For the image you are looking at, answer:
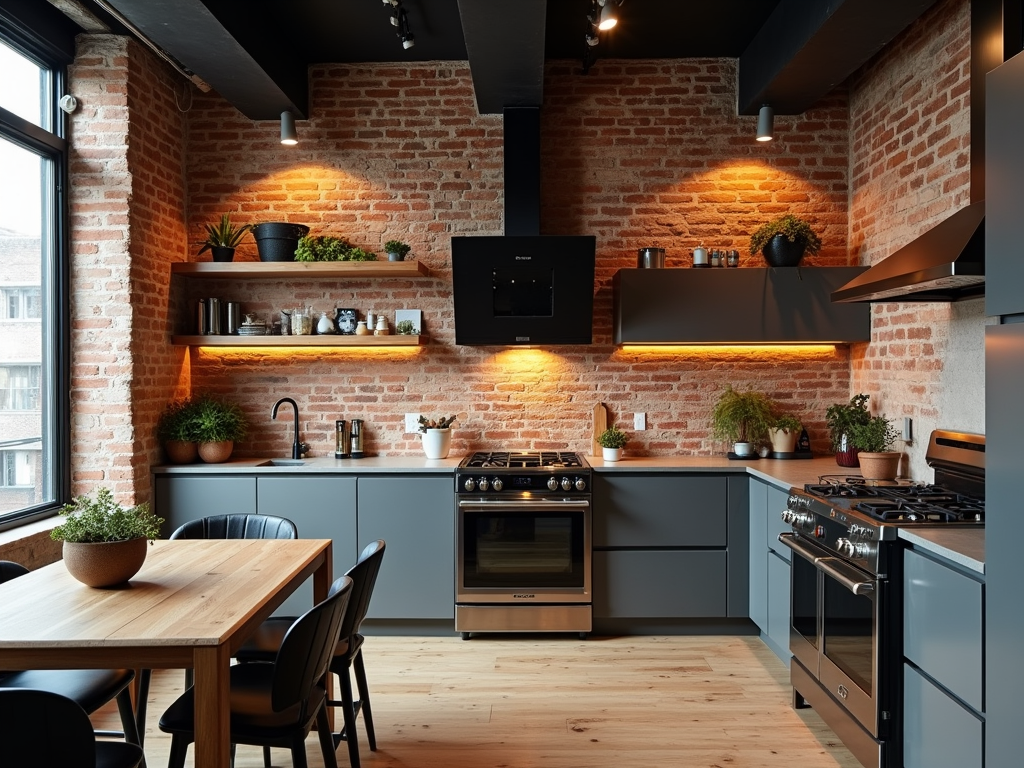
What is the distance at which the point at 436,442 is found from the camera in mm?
4684

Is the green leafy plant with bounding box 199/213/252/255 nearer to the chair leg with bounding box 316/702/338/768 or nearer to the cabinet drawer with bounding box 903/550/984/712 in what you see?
the chair leg with bounding box 316/702/338/768

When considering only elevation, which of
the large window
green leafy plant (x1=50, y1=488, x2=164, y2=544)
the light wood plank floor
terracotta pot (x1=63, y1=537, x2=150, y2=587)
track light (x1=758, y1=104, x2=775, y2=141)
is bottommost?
the light wood plank floor

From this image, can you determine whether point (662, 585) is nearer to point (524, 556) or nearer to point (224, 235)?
point (524, 556)

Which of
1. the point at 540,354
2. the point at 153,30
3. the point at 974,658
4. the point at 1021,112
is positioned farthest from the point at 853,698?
the point at 153,30

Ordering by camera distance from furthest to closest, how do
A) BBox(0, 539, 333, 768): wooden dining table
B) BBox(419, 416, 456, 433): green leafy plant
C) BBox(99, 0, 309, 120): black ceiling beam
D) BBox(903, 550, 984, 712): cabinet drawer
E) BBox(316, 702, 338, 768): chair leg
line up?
BBox(419, 416, 456, 433): green leafy plant
BBox(99, 0, 309, 120): black ceiling beam
BBox(316, 702, 338, 768): chair leg
BBox(903, 550, 984, 712): cabinet drawer
BBox(0, 539, 333, 768): wooden dining table

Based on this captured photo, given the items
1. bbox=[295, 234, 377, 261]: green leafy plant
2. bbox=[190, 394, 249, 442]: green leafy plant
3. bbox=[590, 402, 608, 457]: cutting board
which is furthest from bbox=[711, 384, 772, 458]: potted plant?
bbox=[190, 394, 249, 442]: green leafy plant

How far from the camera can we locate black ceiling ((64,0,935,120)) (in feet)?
11.3

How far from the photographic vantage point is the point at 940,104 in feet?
12.1

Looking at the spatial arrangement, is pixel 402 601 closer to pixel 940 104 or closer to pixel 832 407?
pixel 832 407

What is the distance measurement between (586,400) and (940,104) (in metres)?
2.51

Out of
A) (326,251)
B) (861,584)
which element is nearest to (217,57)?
(326,251)

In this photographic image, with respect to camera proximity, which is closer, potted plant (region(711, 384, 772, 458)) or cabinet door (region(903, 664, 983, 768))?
cabinet door (region(903, 664, 983, 768))

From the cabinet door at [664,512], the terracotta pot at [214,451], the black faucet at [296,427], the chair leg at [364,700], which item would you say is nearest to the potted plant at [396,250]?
the black faucet at [296,427]

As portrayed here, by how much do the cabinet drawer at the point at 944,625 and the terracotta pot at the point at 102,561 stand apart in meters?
2.50
